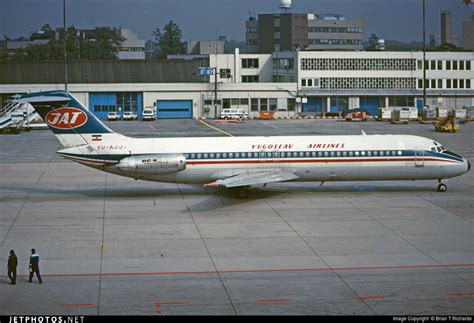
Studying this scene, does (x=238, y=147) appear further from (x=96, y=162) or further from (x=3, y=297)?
(x=3, y=297)

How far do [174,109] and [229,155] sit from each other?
2866 inches

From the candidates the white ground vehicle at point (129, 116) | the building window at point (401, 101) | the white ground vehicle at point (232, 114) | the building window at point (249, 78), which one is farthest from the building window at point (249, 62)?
the white ground vehicle at point (129, 116)

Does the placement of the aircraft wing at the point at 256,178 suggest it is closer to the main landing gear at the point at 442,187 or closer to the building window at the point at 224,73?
the main landing gear at the point at 442,187

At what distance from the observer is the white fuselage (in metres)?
38.0

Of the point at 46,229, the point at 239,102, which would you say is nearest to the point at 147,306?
the point at 46,229

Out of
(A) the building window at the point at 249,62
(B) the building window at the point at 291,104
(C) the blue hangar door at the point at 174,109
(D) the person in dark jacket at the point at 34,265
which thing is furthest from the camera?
(A) the building window at the point at 249,62

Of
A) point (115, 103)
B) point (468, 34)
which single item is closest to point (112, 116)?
point (115, 103)

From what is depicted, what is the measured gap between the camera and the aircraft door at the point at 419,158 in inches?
1532

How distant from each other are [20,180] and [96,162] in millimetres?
10417

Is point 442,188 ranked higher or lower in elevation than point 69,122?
lower

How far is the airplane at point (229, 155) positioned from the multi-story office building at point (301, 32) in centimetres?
11900

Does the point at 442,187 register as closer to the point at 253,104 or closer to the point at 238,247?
the point at 238,247

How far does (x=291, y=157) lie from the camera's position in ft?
126

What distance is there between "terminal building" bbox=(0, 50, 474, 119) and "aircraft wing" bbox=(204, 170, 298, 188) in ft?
235
